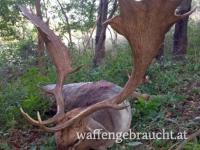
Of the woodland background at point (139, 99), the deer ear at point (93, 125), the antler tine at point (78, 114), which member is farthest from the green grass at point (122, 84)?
the antler tine at point (78, 114)

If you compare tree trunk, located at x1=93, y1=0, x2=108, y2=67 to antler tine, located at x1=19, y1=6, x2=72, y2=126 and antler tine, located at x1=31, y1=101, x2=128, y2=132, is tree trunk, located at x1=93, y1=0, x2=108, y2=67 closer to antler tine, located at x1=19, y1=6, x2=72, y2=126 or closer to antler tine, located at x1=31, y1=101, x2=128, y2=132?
antler tine, located at x1=19, y1=6, x2=72, y2=126

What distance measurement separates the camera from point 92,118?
11.8ft

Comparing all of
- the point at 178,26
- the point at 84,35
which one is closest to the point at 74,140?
the point at 178,26

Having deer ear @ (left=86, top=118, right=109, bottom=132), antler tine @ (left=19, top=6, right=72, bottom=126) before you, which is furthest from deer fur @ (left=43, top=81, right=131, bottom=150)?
antler tine @ (left=19, top=6, right=72, bottom=126)

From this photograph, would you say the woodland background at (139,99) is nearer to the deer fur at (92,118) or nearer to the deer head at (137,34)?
the deer fur at (92,118)

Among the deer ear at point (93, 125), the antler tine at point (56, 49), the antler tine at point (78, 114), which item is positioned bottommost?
the deer ear at point (93, 125)

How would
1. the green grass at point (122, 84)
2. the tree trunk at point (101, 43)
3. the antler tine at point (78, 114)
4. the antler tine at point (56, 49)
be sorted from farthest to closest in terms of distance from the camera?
the tree trunk at point (101, 43), the green grass at point (122, 84), the antler tine at point (56, 49), the antler tine at point (78, 114)

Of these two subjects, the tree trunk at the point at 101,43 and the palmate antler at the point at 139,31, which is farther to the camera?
the tree trunk at the point at 101,43

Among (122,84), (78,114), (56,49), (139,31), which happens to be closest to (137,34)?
(139,31)

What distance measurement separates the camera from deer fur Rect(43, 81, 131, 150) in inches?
132

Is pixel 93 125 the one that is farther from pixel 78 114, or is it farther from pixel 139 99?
pixel 139 99

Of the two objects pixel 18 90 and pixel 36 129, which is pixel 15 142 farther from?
pixel 18 90

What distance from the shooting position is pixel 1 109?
15.7 feet

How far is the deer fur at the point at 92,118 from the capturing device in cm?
334
